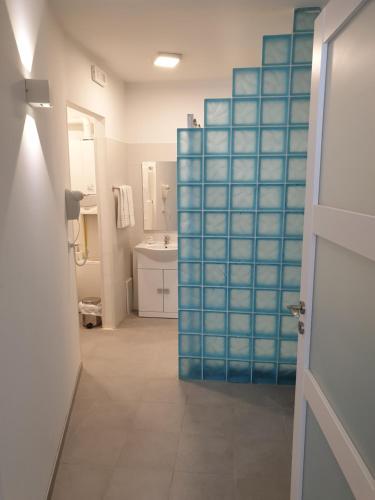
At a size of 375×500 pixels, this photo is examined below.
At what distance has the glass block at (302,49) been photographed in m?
2.46

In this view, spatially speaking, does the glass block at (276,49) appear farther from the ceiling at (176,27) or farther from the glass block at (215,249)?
the glass block at (215,249)

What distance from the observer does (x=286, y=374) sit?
9.56 feet

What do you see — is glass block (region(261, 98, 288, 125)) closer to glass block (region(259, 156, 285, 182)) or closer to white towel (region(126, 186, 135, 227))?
glass block (region(259, 156, 285, 182))

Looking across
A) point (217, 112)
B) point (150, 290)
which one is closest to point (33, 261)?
point (217, 112)

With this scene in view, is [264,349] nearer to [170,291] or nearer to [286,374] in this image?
[286,374]

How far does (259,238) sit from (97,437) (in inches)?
67.0

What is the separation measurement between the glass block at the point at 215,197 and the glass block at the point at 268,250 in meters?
0.38

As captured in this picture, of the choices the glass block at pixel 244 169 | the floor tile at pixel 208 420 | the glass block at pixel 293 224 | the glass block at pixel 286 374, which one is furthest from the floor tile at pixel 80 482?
the glass block at pixel 244 169

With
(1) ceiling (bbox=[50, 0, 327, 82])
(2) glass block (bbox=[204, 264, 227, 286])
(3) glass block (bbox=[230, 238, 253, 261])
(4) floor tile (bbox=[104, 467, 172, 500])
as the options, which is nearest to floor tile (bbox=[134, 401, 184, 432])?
(4) floor tile (bbox=[104, 467, 172, 500])

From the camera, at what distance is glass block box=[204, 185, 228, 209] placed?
2.73 metres

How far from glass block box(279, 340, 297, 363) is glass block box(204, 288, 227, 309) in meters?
0.54

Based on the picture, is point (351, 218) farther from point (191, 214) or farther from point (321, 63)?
point (191, 214)

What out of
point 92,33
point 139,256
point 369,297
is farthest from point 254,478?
point 92,33

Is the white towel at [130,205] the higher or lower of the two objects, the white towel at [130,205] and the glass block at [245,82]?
the lower
